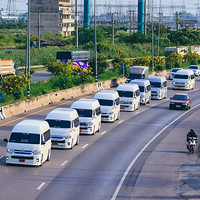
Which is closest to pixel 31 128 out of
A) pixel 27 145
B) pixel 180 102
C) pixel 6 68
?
pixel 27 145

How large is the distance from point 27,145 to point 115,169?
4.57 meters

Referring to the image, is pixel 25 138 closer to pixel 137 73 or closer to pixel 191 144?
pixel 191 144

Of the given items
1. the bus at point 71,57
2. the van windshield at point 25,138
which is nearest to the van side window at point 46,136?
the van windshield at point 25,138

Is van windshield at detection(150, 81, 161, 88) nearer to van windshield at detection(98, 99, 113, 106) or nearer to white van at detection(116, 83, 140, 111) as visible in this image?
white van at detection(116, 83, 140, 111)

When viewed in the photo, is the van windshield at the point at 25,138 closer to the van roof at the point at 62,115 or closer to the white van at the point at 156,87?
the van roof at the point at 62,115

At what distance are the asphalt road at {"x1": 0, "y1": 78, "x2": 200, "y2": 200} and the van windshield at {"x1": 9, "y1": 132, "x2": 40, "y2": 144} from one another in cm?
126

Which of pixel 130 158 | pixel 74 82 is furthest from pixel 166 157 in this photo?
pixel 74 82

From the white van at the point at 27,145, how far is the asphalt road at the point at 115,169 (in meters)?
0.43

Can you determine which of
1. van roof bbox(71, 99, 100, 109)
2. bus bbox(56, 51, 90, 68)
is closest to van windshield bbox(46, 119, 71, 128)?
van roof bbox(71, 99, 100, 109)

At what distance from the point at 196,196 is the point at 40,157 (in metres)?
8.23

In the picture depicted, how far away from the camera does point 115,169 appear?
30.6m

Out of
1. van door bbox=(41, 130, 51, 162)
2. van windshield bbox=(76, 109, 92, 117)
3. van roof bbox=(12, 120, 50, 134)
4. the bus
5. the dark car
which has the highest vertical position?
the bus

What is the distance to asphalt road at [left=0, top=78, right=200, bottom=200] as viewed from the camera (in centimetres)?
2541

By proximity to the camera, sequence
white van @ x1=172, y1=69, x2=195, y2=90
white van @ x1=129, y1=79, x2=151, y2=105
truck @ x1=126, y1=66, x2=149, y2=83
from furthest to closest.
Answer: white van @ x1=172, y1=69, x2=195, y2=90, truck @ x1=126, y1=66, x2=149, y2=83, white van @ x1=129, y1=79, x2=151, y2=105
